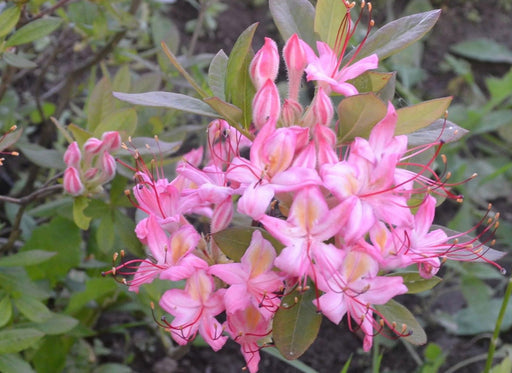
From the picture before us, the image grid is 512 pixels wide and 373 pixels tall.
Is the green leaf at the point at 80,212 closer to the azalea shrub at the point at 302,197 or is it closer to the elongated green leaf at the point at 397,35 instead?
the azalea shrub at the point at 302,197

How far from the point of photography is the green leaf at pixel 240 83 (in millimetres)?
944

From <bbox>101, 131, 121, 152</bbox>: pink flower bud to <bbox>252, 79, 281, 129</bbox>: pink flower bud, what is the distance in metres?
0.37

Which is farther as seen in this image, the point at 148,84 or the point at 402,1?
the point at 402,1

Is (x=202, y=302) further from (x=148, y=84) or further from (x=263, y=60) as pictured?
(x=148, y=84)

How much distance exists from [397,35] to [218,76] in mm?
273

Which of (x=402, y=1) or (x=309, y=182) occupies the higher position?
(x=309, y=182)

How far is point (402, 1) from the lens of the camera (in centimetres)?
319

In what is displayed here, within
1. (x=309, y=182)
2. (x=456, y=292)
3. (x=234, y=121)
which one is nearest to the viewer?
(x=309, y=182)

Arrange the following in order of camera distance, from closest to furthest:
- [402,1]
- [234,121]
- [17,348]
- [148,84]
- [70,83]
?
[234,121]
[17,348]
[148,84]
[70,83]
[402,1]

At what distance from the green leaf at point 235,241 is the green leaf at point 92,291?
0.57 metres

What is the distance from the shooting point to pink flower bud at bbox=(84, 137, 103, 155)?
1181mm

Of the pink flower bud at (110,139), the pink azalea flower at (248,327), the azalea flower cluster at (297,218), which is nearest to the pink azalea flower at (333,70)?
the azalea flower cluster at (297,218)

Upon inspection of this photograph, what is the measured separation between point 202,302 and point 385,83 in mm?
407

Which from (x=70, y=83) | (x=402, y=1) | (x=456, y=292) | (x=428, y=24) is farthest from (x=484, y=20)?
(x=428, y=24)
